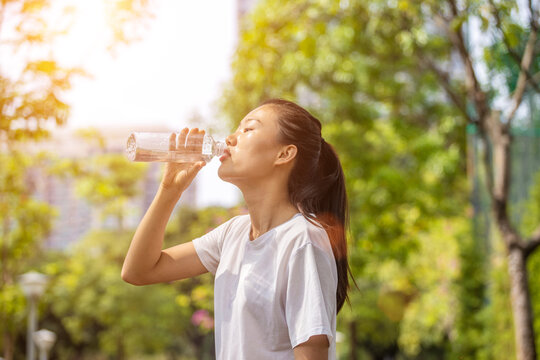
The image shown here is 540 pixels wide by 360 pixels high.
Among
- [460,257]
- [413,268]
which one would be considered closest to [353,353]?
[413,268]

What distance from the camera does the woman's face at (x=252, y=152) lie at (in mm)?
1995

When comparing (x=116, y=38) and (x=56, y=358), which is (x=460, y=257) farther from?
(x=56, y=358)

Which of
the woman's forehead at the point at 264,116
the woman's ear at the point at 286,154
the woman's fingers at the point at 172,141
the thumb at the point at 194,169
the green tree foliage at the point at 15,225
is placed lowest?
the green tree foliage at the point at 15,225

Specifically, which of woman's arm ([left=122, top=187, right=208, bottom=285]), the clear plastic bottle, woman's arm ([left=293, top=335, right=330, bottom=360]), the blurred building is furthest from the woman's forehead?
woman's arm ([left=293, top=335, right=330, bottom=360])

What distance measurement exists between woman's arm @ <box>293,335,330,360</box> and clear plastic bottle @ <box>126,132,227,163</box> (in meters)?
0.66

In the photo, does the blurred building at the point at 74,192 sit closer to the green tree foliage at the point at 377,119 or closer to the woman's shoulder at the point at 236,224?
the woman's shoulder at the point at 236,224

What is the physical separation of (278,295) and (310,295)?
4.1 inches

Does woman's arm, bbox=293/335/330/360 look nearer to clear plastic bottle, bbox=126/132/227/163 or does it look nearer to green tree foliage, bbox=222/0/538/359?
clear plastic bottle, bbox=126/132/227/163

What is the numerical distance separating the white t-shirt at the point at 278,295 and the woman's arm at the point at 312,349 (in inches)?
0.6

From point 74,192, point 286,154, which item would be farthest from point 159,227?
point 74,192

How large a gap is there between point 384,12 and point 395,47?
120 inches

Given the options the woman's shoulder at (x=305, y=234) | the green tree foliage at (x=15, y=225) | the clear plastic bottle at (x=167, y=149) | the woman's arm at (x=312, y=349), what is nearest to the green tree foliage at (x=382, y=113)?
the green tree foliage at (x=15, y=225)

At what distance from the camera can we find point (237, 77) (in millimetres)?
10578

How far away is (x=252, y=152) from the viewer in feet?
6.56
